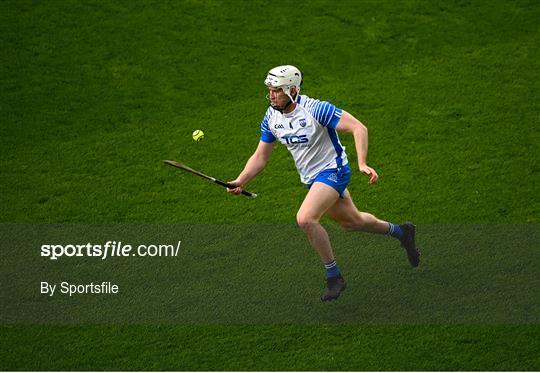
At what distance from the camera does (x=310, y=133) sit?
865 cm

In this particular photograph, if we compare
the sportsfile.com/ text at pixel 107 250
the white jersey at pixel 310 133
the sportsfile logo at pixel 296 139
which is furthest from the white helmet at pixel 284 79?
the sportsfile.com/ text at pixel 107 250

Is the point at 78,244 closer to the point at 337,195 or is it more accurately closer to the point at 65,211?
the point at 65,211

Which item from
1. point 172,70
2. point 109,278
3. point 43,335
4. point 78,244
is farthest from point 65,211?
point 172,70

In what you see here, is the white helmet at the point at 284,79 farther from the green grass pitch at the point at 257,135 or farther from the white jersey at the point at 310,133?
the green grass pitch at the point at 257,135

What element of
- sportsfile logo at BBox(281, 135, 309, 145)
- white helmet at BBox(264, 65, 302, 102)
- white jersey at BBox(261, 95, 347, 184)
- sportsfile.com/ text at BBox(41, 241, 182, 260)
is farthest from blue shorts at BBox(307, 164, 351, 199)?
sportsfile.com/ text at BBox(41, 241, 182, 260)

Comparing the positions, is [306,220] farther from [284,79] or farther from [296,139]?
[284,79]

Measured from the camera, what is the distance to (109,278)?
9.39 m

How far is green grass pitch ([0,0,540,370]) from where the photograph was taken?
330 inches

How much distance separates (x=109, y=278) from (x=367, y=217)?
98.4 inches

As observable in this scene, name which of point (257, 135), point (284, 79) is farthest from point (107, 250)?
point (284, 79)

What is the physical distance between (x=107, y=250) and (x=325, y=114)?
2.75 metres

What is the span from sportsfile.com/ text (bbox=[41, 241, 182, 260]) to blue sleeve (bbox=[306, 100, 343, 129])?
85.9 inches

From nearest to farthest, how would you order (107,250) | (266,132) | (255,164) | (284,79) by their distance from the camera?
(284,79)
(266,132)
(255,164)
(107,250)

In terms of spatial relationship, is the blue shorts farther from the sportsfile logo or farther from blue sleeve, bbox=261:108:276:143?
blue sleeve, bbox=261:108:276:143
